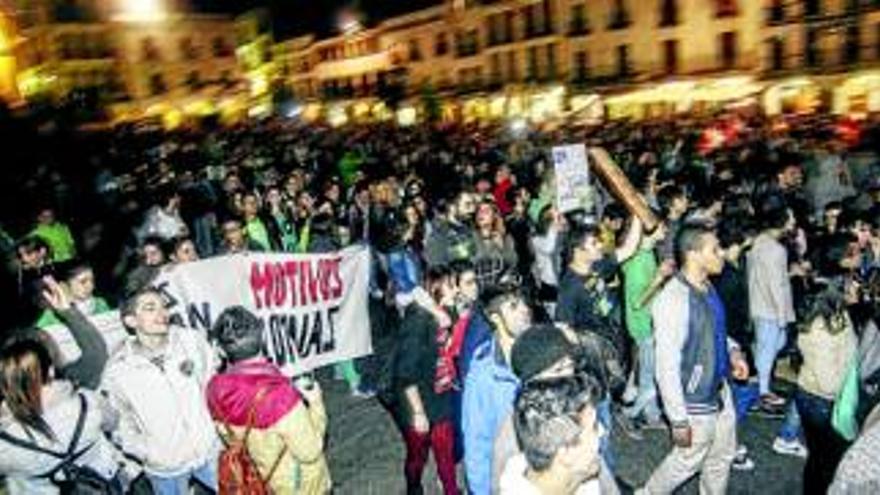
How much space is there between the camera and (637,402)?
25.1 feet

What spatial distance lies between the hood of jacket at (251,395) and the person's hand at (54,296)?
2039mm

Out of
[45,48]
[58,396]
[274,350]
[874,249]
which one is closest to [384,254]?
[274,350]

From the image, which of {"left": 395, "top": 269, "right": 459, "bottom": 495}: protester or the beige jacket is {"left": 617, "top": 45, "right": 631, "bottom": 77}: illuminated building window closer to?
the beige jacket

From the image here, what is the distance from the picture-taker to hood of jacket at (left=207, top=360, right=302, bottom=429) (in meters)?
4.10

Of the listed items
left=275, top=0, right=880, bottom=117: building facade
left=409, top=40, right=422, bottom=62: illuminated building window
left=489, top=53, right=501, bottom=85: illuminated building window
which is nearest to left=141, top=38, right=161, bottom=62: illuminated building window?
left=275, top=0, right=880, bottom=117: building facade

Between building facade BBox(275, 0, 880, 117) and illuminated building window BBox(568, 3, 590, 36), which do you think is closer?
building facade BBox(275, 0, 880, 117)

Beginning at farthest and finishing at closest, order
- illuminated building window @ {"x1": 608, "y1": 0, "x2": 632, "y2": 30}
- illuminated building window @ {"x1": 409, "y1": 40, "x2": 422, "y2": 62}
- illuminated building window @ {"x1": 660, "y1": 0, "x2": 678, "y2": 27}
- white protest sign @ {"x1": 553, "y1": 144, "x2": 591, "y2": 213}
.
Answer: illuminated building window @ {"x1": 409, "y1": 40, "x2": 422, "y2": 62}
illuminated building window @ {"x1": 608, "y1": 0, "x2": 632, "y2": 30}
illuminated building window @ {"x1": 660, "y1": 0, "x2": 678, "y2": 27}
white protest sign @ {"x1": 553, "y1": 144, "x2": 591, "y2": 213}

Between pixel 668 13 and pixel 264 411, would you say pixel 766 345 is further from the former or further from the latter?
pixel 668 13

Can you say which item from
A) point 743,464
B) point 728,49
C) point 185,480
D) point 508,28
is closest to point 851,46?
point 728,49

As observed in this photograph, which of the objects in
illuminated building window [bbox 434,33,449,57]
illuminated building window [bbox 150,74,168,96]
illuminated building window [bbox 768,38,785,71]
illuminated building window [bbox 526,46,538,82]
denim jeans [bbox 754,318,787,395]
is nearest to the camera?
denim jeans [bbox 754,318,787,395]

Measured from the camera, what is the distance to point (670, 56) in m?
55.9

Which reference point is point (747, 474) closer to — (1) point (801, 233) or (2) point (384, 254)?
(1) point (801, 233)

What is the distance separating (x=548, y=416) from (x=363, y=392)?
21.3 feet

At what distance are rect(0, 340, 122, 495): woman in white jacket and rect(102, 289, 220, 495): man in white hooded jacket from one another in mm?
198
